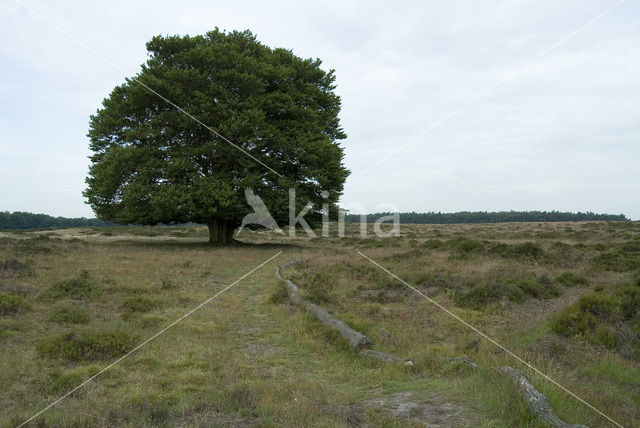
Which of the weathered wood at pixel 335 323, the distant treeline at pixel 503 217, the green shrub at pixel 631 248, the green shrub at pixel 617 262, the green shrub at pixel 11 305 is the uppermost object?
the distant treeline at pixel 503 217

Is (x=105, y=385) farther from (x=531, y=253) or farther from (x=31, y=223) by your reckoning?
(x=31, y=223)

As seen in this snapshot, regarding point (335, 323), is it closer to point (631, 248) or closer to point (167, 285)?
point (167, 285)

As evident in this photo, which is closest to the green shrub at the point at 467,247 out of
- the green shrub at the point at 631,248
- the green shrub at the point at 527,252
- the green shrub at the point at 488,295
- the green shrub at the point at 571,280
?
the green shrub at the point at 527,252

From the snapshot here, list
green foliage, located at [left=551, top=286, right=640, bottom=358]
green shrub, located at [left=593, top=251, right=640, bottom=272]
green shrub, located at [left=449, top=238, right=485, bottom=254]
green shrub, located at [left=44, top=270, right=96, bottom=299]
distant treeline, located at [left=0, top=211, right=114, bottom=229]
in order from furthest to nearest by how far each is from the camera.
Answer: distant treeline, located at [left=0, top=211, right=114, bottom=229] < green shrub, located at [left=449, top=238, right=485, bottom=254] < green shrub, located at [left=593, top=251, right=640, bottom=272] < green shrub, located at [left=44, top=270, right=96, bottom=299] < green foliage, located at [left=551, top=286, right=640, bottom=358]

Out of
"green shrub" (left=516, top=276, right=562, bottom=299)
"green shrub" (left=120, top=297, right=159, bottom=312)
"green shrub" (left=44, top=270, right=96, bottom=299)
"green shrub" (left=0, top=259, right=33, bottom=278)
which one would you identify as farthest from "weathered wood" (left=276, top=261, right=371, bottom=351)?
"green shrub" (left=0, top=259, right=33, bottom=278)

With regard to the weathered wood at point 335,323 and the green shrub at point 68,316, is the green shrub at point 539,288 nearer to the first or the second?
the weathered wood at point 335,323

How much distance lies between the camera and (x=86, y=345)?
725 cm

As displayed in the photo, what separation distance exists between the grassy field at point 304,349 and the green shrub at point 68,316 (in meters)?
0.03

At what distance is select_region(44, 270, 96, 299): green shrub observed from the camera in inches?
431

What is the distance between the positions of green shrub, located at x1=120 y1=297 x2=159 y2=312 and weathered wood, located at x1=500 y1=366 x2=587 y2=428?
8.97m

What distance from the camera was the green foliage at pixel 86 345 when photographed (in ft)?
22.7

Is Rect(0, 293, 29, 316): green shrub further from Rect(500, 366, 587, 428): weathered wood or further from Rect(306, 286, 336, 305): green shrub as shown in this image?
Rect(500, 366, 587, 428): weathered wood

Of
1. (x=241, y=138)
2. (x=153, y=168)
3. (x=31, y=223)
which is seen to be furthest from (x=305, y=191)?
(x=31, y=223)

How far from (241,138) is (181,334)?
19.2 meters
